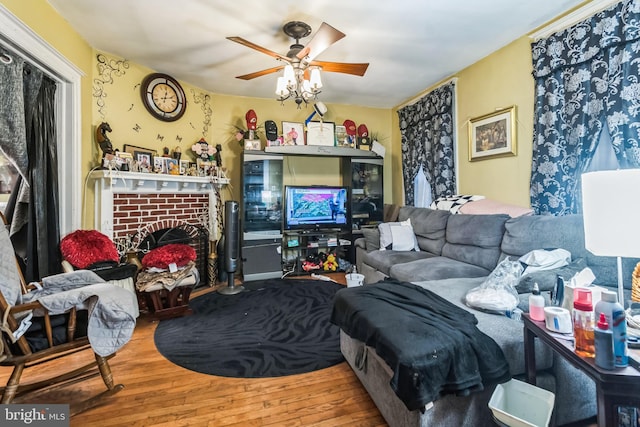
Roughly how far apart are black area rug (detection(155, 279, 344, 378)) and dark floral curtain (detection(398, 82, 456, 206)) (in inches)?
76.5

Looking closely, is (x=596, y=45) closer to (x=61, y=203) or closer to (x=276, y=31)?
(x=276, y=31)

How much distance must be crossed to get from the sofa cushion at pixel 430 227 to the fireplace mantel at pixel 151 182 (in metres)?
2.52

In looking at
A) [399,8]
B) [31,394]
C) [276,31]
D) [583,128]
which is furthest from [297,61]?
[31,394]

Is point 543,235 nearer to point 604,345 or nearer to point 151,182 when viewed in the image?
point 604,345

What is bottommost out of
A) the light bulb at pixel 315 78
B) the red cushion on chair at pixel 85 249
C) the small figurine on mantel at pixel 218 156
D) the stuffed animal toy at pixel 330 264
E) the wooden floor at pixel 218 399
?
the wooden floor at pixel 218 399

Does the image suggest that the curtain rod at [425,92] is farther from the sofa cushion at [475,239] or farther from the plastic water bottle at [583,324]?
the plastic water bottle at [583,324]

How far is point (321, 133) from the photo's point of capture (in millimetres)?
4203

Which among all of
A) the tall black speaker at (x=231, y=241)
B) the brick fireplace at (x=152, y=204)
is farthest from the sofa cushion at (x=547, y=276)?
the brick fireplace at (x=152, y=204)

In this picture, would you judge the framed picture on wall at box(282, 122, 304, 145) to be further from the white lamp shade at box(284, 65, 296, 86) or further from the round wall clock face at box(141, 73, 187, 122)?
the white lamp shade at box(284, 65, 296, 86)

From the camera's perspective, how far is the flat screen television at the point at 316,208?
410cm

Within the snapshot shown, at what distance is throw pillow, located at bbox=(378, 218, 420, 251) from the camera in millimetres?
3398

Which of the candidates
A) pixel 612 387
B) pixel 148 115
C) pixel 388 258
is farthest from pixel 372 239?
pixel 148 115

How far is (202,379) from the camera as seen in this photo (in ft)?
5.83

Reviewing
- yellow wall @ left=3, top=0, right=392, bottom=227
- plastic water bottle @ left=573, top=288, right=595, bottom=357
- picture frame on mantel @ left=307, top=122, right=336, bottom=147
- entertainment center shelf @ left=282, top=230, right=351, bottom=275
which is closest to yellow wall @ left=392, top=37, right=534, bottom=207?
yellow wall @ left=3, top=0, right=392, bottom=227
